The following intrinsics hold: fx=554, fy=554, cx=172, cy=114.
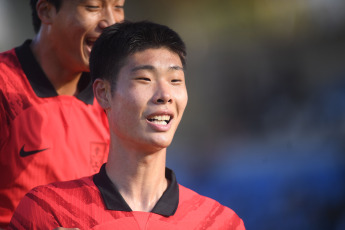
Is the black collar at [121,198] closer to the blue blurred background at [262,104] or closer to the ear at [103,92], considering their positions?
the ear at [103,92]

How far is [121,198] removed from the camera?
1621 millimetres

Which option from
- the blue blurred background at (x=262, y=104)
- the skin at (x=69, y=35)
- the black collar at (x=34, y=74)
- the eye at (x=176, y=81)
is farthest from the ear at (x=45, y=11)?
the blue blurred background at (x=262, y=104)

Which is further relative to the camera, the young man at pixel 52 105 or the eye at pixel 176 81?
the young man at pixel 52 105

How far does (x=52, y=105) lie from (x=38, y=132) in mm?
135

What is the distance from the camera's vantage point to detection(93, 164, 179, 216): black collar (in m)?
1.61

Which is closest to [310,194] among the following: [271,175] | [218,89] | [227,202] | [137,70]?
[271,175]

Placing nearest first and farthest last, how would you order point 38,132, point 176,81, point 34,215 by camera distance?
point 34,215, point 176,81, point 38,132

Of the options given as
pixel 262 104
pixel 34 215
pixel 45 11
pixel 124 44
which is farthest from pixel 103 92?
pixel 262 104

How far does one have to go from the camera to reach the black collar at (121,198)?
5.28 ft

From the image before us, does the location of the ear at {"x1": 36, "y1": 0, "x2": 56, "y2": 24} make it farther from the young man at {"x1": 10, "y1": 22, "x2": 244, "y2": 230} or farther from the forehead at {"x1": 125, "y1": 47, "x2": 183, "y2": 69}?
the forehead at {"x1": 125, "y1": 47, "x2": 183, "y2": 69}

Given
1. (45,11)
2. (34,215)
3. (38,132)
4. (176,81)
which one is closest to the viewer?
(34,215)

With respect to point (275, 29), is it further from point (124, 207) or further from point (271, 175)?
point (124, 207)

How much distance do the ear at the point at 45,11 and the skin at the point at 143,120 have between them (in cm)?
68

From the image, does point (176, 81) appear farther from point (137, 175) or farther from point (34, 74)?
point (34, 74)
